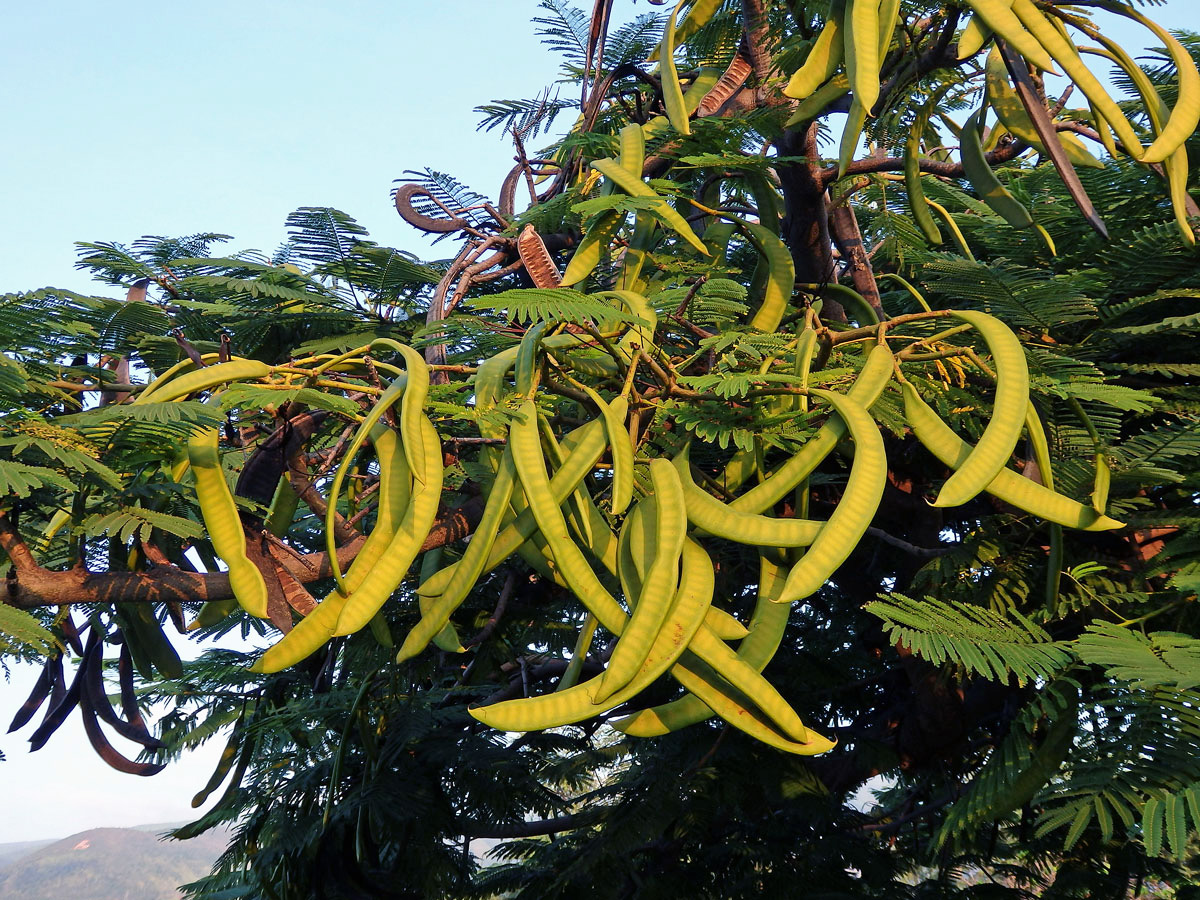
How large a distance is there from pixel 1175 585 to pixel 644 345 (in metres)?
1.41

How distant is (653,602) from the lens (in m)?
1.66

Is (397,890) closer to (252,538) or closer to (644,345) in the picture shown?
(252,538)

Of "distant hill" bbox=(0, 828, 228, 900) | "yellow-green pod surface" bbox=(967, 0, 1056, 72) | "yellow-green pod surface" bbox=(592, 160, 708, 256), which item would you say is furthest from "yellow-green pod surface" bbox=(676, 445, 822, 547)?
"distant hill" bbox=(0, 828, 228, 900)

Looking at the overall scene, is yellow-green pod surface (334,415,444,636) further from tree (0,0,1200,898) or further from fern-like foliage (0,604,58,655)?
fern-like foliage (0,604,58,655)

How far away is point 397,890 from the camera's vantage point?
452 cm

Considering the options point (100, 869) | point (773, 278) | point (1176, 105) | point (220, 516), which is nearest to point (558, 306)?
point (220, 516)

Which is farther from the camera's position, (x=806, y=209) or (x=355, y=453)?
(x=806, y=209)

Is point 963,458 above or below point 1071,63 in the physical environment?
below

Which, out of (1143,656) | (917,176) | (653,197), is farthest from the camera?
(917,176)

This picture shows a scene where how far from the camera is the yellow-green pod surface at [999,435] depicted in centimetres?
175

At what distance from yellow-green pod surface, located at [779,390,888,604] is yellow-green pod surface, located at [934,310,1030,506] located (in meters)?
0.12

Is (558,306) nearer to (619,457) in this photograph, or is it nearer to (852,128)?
(619,457)

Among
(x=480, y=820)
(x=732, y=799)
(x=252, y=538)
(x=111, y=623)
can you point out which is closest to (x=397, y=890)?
(x=480, y=820)

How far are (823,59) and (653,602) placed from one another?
4.06 ft
